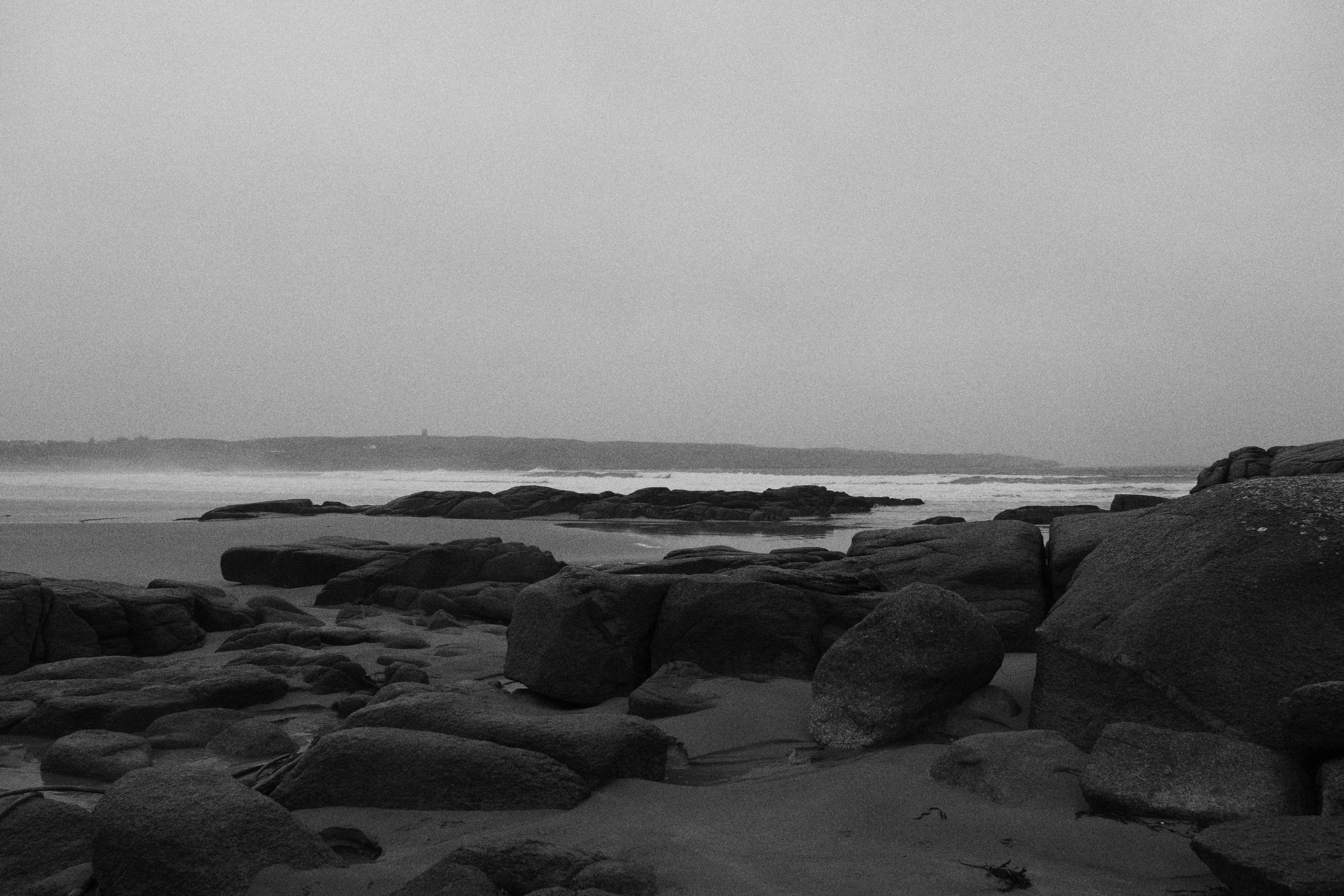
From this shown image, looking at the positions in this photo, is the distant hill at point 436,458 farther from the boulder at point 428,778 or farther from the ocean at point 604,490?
the boulder at point 428,778

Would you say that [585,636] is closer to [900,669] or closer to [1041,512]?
[900,669]

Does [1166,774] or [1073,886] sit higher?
[1166,774]

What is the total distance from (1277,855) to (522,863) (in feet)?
7.00

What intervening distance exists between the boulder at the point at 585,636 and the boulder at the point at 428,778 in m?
1.73

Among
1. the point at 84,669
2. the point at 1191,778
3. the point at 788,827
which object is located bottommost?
the point at 84,669

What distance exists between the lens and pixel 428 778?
11.6 ft

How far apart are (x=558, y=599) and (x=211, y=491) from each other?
32912 millimetres

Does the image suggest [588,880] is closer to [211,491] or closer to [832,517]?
[832,517]

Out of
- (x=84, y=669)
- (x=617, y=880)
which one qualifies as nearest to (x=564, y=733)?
(x=617, y=880)

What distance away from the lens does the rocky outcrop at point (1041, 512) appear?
67.8ft

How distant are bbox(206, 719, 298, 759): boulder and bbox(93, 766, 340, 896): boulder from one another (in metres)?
1.55

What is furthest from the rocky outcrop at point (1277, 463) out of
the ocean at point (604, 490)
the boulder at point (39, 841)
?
the boulder at point (39, 841)

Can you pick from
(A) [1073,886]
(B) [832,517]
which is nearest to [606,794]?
(A) [1073,886]

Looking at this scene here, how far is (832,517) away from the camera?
27.0 metres
